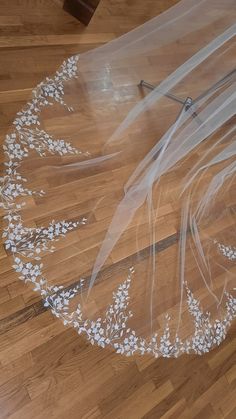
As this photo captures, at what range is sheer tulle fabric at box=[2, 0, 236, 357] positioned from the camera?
1.58m

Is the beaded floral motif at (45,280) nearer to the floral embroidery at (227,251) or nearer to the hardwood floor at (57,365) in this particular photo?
the hardwood floor at (57,365)

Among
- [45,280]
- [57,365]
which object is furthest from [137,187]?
[57,365]

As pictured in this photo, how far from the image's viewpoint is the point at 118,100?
196cm

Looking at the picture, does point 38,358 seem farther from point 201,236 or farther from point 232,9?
point 232,9

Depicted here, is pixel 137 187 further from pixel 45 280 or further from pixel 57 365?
pixel 57 365

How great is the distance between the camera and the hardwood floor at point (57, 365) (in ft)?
4.59

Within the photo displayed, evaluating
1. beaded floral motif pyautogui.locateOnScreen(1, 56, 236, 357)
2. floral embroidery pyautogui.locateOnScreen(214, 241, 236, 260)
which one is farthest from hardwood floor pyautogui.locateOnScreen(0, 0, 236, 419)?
floral embroidery pyautogui.locateOnScreen(214, 241, 236, 260)

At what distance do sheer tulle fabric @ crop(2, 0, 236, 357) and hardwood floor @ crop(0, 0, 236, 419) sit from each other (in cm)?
5

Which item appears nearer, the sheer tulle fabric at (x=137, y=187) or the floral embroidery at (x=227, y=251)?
the sheer tulle fabric at (x=137, y=187)

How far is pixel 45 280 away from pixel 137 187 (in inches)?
21.7

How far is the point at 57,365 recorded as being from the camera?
145 cm

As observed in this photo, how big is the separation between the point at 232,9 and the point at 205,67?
24 centimetres

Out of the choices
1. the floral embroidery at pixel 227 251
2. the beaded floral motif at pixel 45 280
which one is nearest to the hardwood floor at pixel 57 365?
the beaded floral motif at pixel 45 280

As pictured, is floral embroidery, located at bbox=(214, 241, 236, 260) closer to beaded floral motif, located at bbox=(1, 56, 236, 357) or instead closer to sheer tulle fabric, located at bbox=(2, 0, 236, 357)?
sheer tulle fabric, located at bbox=(2, 0, 236, 357)
